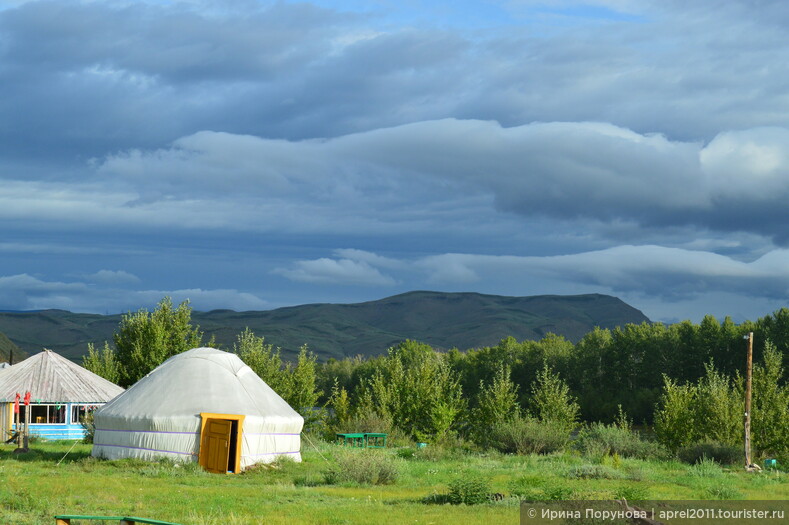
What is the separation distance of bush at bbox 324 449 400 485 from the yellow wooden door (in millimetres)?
3780

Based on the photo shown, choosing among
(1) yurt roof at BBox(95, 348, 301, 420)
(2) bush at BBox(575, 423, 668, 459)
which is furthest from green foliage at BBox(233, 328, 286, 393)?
(2) bush at BBox(575, 423, 668, 459)

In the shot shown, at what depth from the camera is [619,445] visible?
92.3 ft

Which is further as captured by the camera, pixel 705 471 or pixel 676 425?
pixel 676 425

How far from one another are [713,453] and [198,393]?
55.1 feet

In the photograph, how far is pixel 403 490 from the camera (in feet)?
59.0

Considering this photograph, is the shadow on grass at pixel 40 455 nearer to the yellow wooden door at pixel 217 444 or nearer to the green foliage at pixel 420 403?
the yellow wooden door at pixel 217 444

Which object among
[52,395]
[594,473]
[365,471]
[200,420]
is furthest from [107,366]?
[594,473]

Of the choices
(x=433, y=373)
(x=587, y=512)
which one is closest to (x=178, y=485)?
(x=587, y=512)

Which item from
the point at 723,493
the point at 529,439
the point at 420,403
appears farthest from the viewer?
the point at 420,403

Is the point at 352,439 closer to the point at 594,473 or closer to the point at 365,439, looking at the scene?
the point at 365,439

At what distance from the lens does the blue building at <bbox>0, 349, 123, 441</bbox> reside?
34688mm

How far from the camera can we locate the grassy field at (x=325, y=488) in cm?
1361

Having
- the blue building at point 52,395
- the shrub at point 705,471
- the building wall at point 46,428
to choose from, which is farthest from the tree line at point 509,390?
the shrub at point 705,471

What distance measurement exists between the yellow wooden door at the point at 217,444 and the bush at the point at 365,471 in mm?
3780
